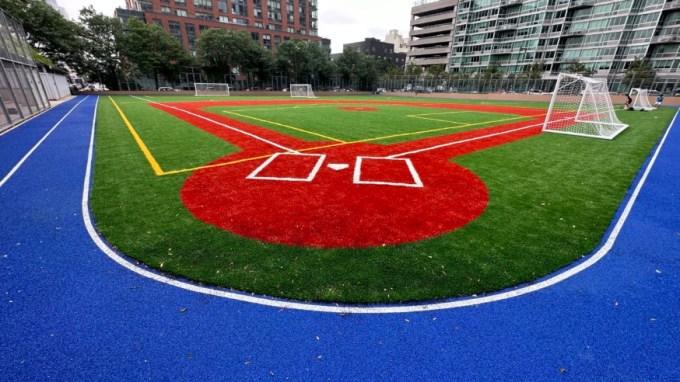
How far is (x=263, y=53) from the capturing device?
210 feet

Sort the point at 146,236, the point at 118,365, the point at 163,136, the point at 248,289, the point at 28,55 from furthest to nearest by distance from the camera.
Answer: the point at 28,55 < the point at 163,136 < the point at 146,236 < the point at 248,289 < the point at 118,365

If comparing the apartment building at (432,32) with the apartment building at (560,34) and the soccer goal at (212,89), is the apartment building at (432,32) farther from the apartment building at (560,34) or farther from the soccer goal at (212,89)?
the soccer goal at (212,89)

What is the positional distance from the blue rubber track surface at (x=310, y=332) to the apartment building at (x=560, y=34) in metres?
65.9

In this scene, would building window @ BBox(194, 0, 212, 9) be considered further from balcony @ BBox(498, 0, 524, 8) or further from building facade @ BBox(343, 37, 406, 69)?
balcony @ BBox(498, 0, 524, 8)

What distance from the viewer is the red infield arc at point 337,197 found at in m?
5.27

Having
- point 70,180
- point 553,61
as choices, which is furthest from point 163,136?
point 553,61

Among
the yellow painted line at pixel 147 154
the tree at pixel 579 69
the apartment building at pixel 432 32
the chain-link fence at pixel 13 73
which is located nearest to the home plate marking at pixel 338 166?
the yellow painted line at pixel 147 154

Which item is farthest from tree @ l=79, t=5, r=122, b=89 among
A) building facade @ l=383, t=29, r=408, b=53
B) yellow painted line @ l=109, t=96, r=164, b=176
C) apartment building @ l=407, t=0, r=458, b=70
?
building facade @ l=383, t=29, r=408, b=53

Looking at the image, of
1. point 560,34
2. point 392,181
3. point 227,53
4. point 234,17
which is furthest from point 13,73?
point 560,34

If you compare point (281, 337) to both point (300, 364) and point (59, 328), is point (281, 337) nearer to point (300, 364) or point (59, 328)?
point (300, 364)

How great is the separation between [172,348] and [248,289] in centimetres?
100

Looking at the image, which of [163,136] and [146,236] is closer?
[146,236]

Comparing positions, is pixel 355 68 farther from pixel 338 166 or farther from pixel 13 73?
pixel 338 166

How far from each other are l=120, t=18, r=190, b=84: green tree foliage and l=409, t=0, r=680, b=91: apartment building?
72641 millimetres
